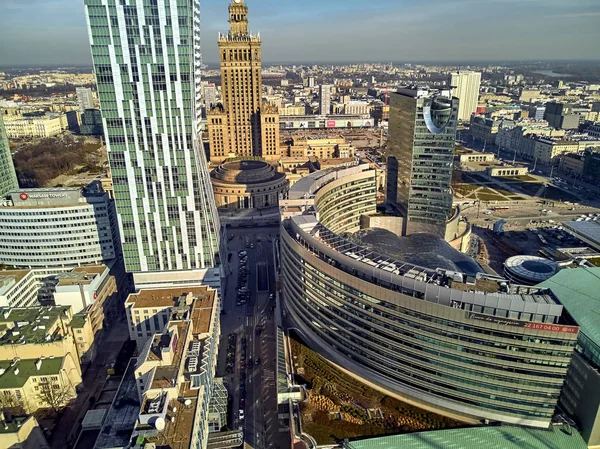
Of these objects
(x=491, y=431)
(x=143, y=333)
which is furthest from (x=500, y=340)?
(x=143, y=333)

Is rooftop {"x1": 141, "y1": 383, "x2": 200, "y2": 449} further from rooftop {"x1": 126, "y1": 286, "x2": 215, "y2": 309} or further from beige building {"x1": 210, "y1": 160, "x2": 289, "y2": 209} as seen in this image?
beige building {"x1": 210, "y1": 160, "x2": 289, "y2": 209}

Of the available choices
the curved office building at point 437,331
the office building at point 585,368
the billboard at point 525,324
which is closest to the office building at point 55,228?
the curved office building at point 437,331

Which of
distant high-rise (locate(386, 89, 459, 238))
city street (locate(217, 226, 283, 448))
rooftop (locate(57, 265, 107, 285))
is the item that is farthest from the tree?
distant high-rise (locate(386, 89, 459, 238))

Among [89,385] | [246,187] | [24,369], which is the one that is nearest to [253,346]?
[89,385]

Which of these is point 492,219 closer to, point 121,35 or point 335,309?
point 335,309

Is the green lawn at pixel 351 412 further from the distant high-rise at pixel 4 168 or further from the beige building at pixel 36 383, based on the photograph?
the distant high-rise at pixel 4 168

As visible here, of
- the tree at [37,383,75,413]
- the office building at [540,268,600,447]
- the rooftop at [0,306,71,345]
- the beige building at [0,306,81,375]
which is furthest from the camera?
the rooftop at [0,306,71,345]

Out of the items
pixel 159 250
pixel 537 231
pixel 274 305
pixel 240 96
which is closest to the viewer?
pixel 159 250
